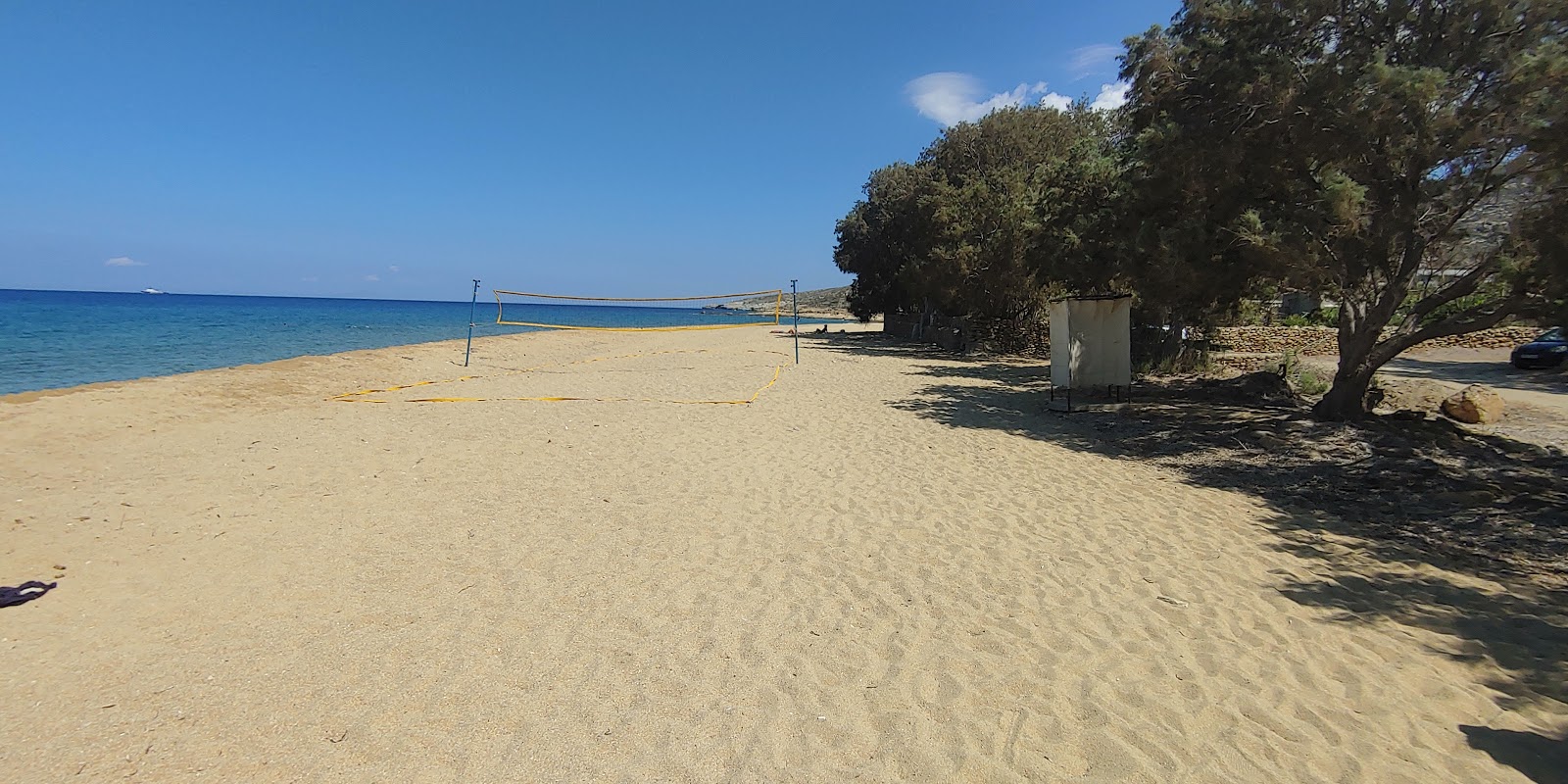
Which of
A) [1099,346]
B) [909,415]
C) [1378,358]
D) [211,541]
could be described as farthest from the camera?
[1099,346]

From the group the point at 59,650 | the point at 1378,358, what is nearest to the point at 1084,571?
the point at 59,650

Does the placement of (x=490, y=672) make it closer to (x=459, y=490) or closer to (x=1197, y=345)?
(x=459, y=490)

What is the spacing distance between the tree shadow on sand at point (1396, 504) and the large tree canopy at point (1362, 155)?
134cm

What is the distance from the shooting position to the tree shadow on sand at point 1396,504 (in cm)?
352

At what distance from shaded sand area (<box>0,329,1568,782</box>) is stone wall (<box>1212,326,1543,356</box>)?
17.3 m

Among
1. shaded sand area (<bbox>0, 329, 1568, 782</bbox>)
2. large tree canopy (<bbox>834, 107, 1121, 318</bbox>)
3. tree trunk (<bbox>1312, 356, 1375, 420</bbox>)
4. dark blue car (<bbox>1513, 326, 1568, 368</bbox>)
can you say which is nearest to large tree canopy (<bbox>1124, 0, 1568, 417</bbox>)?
tree trunk (<bbox>1312, 356, 1375, 420</bbox>)

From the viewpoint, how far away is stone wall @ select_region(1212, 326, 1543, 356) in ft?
65.4

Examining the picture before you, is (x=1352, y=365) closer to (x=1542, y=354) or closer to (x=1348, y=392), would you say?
(x=1348, y=392)

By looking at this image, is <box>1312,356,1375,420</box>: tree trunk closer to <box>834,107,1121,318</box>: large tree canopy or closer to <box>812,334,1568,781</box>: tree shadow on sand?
<box>812,334,1568,781</box>: tree shadow on sand

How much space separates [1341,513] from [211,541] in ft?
29.4

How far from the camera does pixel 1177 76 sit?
29.3 feet

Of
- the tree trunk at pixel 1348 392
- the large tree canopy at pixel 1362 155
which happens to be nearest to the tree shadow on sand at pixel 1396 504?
the tree trunk at pixel 1348 392

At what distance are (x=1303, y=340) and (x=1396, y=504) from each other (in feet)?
59.1

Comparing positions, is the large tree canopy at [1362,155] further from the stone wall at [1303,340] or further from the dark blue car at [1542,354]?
the stone wall at [1303,340]
